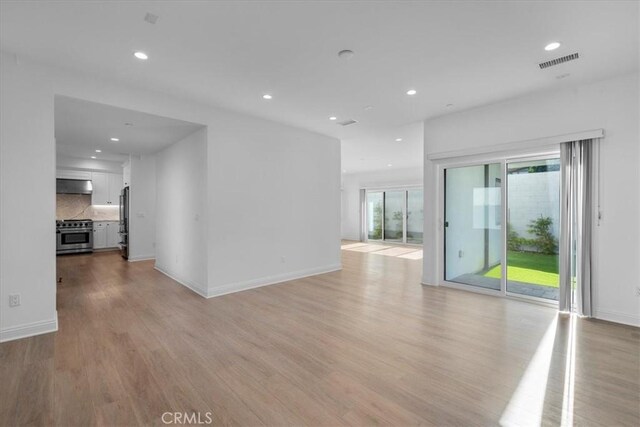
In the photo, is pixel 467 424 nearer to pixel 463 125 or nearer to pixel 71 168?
pixel 463 125

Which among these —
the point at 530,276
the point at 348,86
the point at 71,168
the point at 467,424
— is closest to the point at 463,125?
the point at 348,86

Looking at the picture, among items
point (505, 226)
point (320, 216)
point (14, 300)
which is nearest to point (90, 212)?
point (14, 300)

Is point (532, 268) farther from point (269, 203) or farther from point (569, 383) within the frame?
point (269, 203)

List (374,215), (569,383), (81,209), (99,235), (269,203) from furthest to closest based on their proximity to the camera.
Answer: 1. (374,215)
2. (81,209)
3. (99,235)
4. (269,203)
5. (569,383)

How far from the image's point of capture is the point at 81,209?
356 inches

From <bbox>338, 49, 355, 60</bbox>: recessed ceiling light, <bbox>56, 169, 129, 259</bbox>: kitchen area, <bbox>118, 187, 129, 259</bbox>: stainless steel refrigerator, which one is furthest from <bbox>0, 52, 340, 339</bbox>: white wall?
<bbox>56, 169, 129, 259</bbox>: kitchen area

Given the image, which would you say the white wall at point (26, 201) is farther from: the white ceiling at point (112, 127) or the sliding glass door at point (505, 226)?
the sliding glass door at point (505, 226)

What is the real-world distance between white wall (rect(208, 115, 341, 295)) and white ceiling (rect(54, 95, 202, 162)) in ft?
2.71

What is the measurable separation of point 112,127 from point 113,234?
583 centimetres

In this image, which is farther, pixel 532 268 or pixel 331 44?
pixel 532 268

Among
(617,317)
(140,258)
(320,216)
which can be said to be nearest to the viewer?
(617,317)

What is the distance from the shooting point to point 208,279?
14.6 ft

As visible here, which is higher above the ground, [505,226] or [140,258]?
[505,226]

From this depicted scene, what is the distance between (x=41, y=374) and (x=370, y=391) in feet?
8.65
